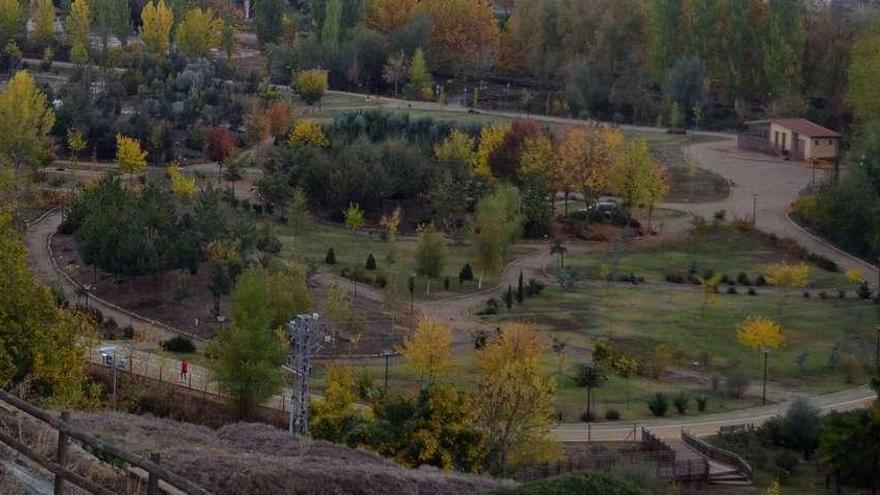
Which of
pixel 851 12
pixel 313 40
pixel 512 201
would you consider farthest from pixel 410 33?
pixel 512 201

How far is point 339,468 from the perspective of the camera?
1127 centimetres

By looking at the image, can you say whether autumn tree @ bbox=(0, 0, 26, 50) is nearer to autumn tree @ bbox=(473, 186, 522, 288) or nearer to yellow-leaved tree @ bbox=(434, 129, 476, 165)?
yellow-leaved tree @ bbox=(434, 129, 476, 165)

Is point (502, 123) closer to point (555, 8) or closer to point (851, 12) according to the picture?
point (555, 8)

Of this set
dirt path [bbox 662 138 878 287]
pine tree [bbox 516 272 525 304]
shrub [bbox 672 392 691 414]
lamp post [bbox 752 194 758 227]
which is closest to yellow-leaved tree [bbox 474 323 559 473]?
shrub [bbox 672 392 691 414]

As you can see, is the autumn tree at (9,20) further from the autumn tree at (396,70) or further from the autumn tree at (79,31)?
the autumn tree at (396,70)

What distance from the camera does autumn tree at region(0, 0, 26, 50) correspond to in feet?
170

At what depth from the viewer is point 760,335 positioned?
84.2 ft

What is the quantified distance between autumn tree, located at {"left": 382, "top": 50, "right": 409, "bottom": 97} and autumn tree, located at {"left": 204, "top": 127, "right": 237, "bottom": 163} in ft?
45.7

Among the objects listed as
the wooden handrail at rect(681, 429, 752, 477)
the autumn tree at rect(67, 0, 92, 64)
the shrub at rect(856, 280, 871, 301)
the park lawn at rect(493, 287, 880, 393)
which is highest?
the autumn tree at rect(67, 0, 92, 64)

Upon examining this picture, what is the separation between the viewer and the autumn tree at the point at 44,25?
53938 millimetres

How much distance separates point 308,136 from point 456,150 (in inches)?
159

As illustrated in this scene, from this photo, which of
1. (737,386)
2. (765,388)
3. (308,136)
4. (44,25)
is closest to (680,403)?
(737,386)

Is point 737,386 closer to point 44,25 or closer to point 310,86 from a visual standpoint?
point 310,86

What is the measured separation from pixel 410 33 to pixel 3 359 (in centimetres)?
4121
